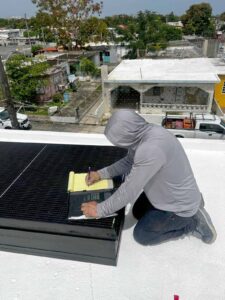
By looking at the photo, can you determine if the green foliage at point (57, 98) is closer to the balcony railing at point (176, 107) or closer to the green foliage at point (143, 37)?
the balcony railing at point (176, 107)

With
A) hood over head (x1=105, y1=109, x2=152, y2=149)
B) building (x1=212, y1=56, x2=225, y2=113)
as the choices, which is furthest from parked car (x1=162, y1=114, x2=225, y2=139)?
hood over head (x1=105, y1=109, x2=152, y2=149)

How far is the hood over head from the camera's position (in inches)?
57.0

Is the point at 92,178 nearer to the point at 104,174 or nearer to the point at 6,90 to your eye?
the point at 104,174

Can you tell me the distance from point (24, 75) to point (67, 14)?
1403 cm

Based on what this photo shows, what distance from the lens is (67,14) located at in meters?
24.0

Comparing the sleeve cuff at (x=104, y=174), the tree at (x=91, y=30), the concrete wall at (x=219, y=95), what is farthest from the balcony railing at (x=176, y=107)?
the tree at (x=91, y=30)

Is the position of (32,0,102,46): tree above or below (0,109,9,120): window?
above

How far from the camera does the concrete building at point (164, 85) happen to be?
12.1m

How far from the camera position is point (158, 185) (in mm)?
1633

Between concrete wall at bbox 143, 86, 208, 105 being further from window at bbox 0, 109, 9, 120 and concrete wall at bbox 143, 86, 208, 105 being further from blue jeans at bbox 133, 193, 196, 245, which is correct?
blue jeans at bbox 133, 193, 196, 245

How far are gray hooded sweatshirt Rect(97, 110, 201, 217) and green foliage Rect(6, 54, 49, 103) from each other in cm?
1342

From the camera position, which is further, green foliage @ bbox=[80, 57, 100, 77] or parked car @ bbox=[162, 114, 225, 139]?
green foliage @ bbox=[80, 57, 100, 77]

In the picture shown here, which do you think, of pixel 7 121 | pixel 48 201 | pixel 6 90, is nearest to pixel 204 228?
pixel 48 201

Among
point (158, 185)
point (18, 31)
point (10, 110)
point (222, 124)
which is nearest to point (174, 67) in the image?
point (222, 124)
